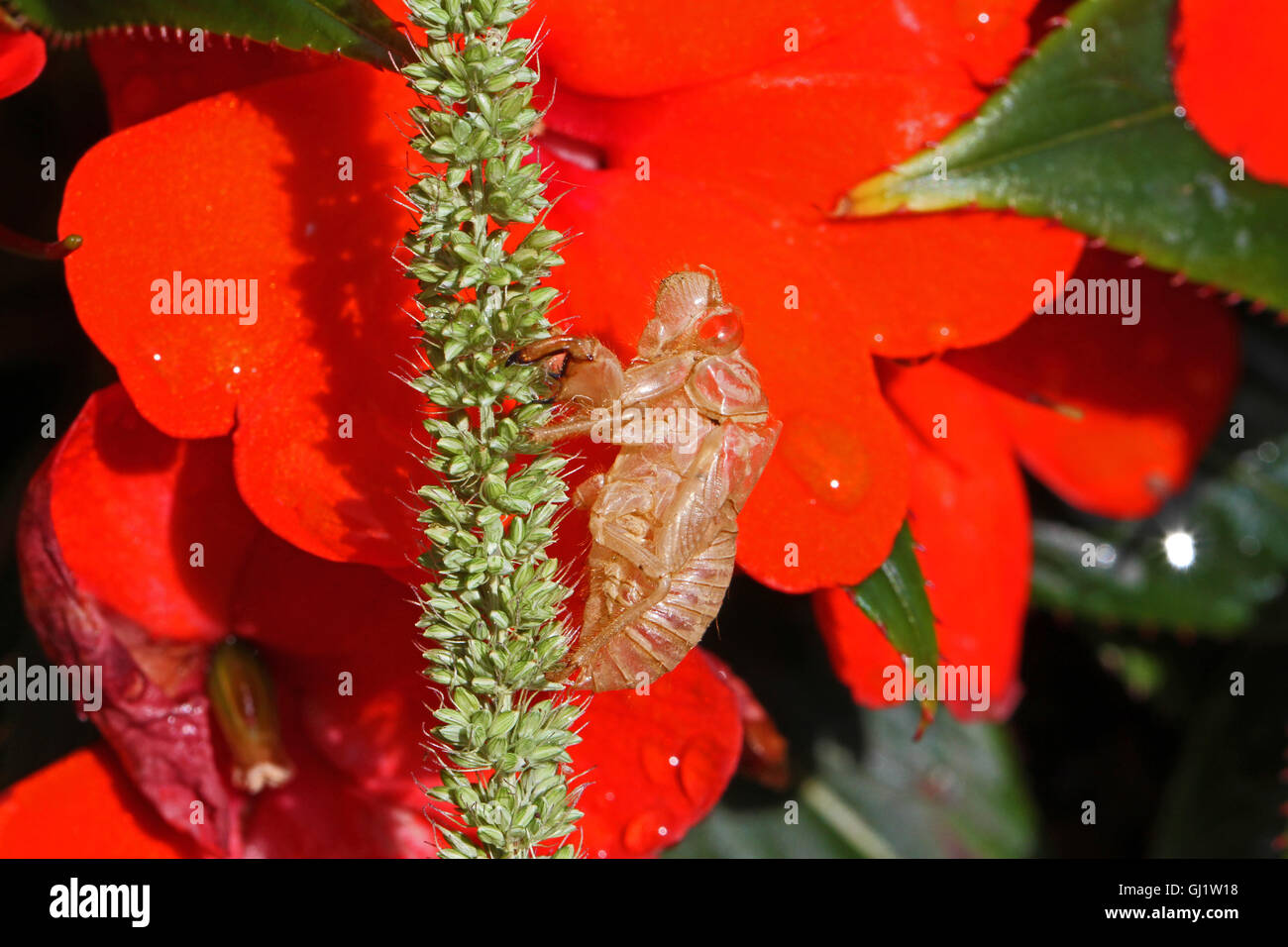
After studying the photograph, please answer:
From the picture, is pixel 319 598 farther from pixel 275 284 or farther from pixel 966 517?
pixel 966 517

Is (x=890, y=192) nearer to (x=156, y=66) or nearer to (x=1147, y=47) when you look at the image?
(x=1147, y=47)

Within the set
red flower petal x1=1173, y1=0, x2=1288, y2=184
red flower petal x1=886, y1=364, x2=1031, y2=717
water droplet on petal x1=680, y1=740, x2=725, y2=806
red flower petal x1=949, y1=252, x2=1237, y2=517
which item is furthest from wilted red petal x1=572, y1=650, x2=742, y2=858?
red flower petal x1=1173, y1=0, x2=1288, y2=184

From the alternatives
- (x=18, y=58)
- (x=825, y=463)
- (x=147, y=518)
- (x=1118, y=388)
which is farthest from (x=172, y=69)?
(x=1118, y=388)

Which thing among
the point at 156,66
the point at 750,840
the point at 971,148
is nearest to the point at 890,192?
the point at 971,148

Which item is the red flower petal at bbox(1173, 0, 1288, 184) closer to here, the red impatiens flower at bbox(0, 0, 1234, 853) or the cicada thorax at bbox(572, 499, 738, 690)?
the red impatiens flower at bbox(0, 0, 1234, 853)

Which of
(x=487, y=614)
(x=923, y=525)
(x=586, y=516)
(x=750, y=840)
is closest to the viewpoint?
(x=487, y=614)

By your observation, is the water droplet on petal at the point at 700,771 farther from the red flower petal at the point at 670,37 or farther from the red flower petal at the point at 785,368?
the red flower petal at the point at 670,37
